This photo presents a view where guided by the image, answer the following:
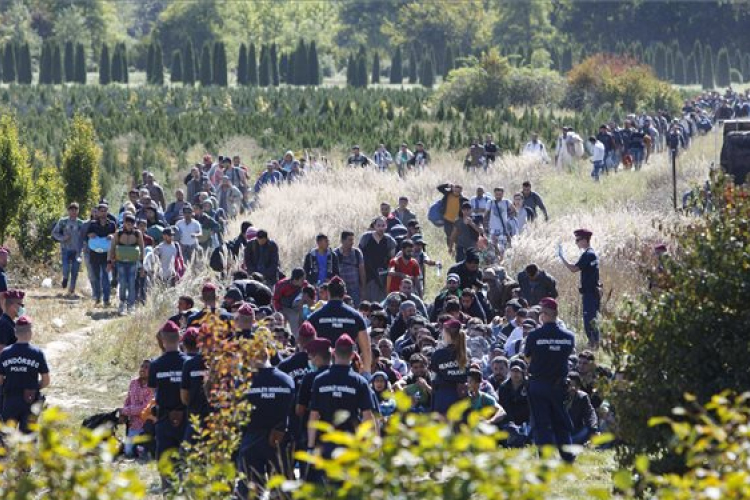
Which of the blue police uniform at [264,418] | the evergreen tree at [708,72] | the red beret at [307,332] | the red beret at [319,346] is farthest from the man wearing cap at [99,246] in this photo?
the evergreen tree at [708,72]

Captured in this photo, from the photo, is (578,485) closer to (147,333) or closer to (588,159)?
(147,333)

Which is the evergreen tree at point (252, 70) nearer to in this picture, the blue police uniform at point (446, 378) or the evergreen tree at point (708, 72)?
the evergreen tree at point (708, 72)

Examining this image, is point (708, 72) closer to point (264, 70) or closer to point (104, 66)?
point (264, 70)

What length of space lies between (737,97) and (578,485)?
50.0 m

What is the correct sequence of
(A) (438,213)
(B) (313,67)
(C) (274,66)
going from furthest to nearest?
(C) (274,66) < (B) (313,67) < (A) (438,213)

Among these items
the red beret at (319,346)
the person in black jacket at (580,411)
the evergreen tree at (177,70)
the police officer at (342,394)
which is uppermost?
the evergreen tree at (177,70)

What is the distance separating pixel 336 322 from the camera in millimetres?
14594

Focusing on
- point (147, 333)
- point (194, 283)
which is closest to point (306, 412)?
point (147, 333)

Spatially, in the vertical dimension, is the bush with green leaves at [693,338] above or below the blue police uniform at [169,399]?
above

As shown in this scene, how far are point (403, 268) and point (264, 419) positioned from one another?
8.65 m

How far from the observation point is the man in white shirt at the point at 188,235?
2412 centimetres

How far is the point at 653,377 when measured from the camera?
11297 millimetres

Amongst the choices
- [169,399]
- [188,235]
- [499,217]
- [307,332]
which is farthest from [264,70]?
[307,332]

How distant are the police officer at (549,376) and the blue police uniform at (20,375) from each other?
403 cm
